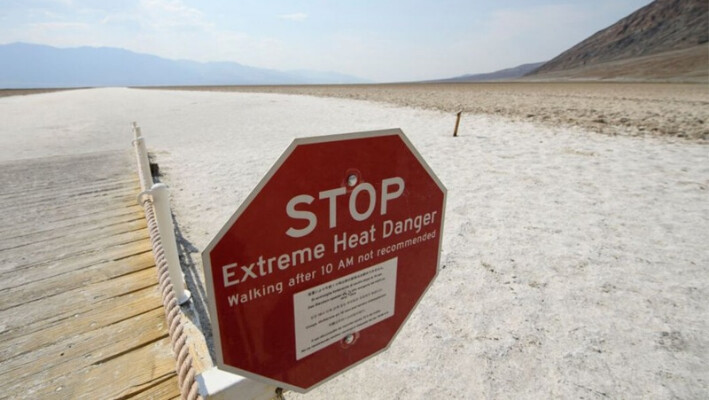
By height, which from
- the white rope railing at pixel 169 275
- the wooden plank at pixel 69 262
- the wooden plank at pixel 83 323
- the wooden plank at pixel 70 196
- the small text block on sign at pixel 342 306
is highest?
the small text block on sign at pixel 342 306

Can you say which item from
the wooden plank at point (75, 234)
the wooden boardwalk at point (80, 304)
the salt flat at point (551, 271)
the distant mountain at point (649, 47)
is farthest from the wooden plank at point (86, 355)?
the distant mountain at point (649, 47)

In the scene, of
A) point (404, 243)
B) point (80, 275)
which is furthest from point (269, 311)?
point (80, 275)

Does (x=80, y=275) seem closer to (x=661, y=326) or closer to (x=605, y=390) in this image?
(x=605, y=390)

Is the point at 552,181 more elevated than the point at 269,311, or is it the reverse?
the point at 269,311

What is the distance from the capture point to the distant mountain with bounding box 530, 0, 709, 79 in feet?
211

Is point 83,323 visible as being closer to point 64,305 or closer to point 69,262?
point 64,305

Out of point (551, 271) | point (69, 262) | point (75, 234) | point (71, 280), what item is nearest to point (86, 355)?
point (71, 280)

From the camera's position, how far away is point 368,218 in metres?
1.08

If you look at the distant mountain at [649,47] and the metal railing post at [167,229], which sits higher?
the distant mountain at [649,47]

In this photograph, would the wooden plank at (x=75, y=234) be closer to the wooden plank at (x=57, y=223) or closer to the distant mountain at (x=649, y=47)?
the wooden plank at (x=57, y=223)

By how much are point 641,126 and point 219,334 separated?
48.4ft

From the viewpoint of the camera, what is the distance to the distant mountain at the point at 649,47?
64.4 m

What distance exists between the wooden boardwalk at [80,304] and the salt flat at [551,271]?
3.64 feet

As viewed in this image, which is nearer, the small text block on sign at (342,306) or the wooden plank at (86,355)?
the small text block on sign at (342,306)
